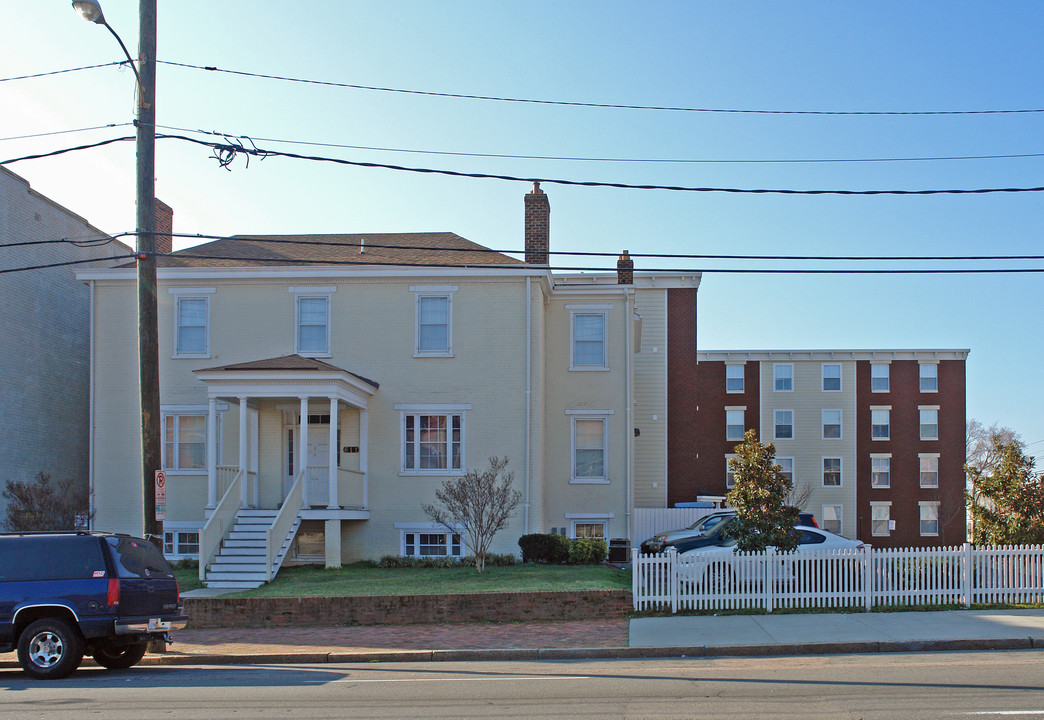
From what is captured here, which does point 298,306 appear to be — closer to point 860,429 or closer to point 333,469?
point 333,469

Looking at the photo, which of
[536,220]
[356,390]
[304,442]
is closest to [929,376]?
[536,220]

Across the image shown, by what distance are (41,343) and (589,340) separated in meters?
14.9

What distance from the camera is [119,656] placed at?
13398 millimetres

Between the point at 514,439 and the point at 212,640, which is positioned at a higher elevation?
the point at 514,439

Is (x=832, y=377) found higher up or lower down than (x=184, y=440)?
higher up

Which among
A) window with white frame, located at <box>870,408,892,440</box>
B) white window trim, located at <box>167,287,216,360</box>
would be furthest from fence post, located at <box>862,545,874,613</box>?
window with white frame, located at <box>870,408,892,440</box>

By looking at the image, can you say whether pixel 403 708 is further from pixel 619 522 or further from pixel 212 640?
pixel 619 522

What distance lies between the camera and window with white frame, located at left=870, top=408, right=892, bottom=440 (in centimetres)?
4978

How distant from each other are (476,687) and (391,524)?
14.4 meters

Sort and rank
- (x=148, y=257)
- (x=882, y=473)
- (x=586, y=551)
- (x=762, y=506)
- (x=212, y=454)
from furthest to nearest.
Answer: (x=882, y=473) → (x=586, y=551) → (x=212, y=454) → (x=762, y=506) → (x=148, y=257)

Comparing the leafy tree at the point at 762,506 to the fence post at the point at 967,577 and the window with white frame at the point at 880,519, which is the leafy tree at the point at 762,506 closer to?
the fence post at the point at 967,577

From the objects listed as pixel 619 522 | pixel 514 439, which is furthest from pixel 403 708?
pixel 619 522

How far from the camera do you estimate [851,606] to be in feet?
55.9

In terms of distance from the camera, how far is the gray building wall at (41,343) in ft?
82.9
